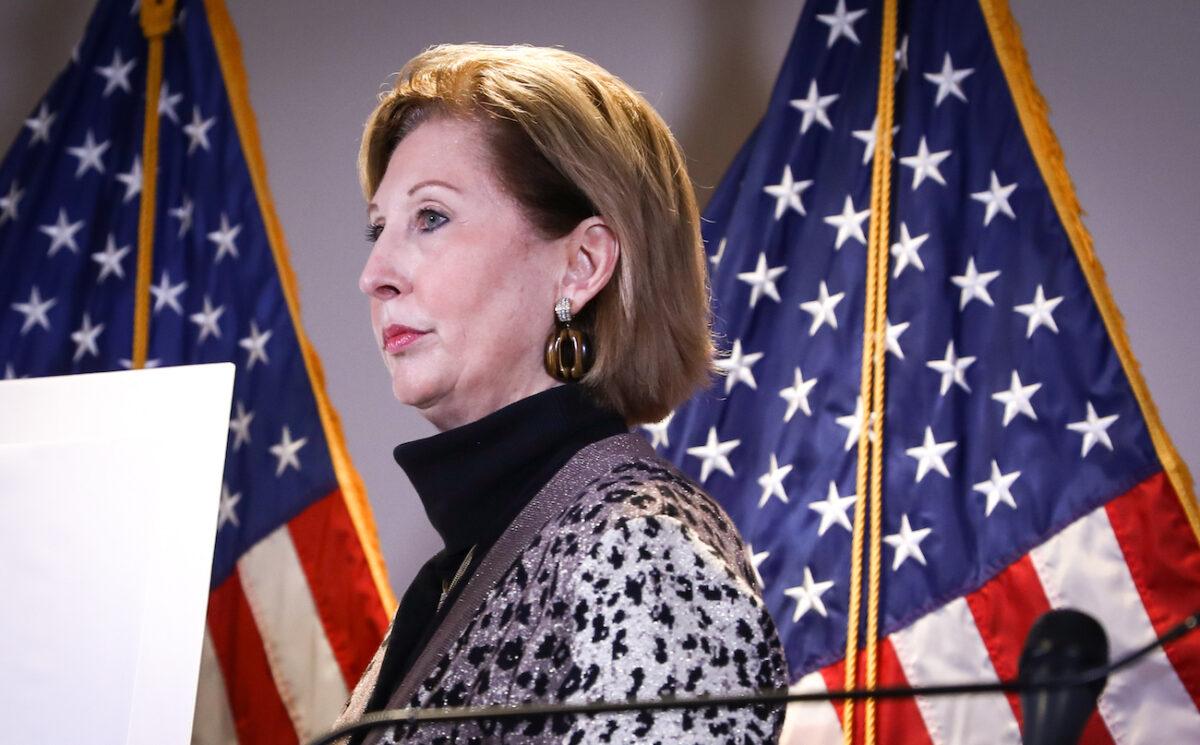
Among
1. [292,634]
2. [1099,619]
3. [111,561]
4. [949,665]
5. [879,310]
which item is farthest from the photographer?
[292,634]

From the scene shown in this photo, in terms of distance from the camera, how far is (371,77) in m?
2.99

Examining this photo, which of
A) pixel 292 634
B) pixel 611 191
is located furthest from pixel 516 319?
pixel 292 634

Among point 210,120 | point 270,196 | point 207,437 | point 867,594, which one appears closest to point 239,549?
point 270,196

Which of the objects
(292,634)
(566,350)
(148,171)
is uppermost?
(148,171)

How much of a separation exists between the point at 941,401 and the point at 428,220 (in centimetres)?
102

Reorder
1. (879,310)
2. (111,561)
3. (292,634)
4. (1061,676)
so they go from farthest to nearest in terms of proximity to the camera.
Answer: (292,634) < (879,310) < (111,561) < (1061,676)

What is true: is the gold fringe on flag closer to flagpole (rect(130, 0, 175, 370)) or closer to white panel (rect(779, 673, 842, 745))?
white panel (rect(779, 673, 842, 745))

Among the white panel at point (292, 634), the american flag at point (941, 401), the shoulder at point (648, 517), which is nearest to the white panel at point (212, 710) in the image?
the white panel at point (292, 634)

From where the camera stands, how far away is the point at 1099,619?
1.89 meters

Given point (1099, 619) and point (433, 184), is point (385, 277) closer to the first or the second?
point (433, 184)

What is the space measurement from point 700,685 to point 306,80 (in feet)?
7.74

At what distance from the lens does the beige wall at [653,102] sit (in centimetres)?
222

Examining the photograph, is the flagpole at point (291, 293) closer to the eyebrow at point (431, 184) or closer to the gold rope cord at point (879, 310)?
the gold rope cord at point (879, 310)

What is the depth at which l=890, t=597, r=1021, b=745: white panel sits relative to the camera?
202 centimetres
